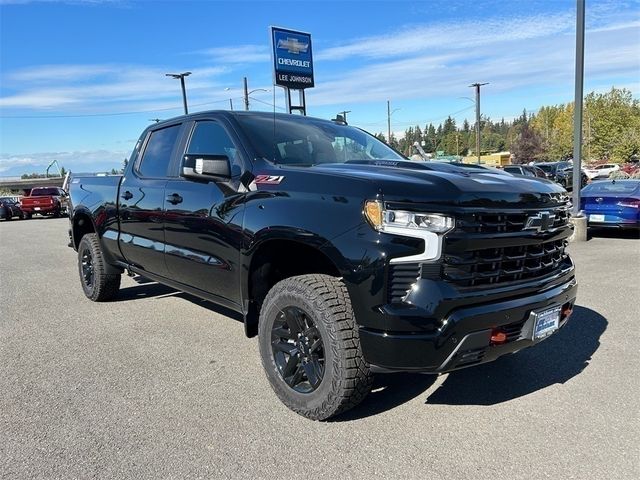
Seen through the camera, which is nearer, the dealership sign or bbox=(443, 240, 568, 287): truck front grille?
bbox=(443, 240, 568, 287): truck front grille

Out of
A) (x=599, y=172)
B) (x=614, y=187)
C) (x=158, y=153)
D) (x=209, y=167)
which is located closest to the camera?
(x=209, y=167)

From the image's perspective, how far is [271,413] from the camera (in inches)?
135

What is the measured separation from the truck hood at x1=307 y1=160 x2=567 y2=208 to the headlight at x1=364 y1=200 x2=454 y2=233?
7cm

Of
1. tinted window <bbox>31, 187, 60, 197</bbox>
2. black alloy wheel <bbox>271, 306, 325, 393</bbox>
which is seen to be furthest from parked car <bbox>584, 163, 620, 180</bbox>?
black alloy wheel <bbox>271, 306, 325, 393</bbox>

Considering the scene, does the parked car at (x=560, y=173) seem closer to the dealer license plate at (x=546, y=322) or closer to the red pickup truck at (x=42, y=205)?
the red pickup truck at (x=42, y=205)

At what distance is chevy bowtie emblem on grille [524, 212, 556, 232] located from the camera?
3.16 meters

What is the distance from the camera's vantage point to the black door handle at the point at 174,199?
4.45m

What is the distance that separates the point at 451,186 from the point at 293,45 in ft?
61.8

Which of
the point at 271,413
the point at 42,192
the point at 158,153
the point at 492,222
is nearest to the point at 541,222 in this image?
the point at 492,222

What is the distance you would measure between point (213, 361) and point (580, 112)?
34.1 ft

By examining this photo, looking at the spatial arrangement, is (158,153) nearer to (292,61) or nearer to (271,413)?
(271,413)

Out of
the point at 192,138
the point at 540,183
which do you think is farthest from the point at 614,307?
the point at 192,138

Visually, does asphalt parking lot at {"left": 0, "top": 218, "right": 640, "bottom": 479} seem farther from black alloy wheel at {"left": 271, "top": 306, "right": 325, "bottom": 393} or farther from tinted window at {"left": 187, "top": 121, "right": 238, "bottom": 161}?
tinted window at {"left": 187, "top": 121, "right": 238, "bottom": 161}

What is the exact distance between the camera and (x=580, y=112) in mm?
11625
